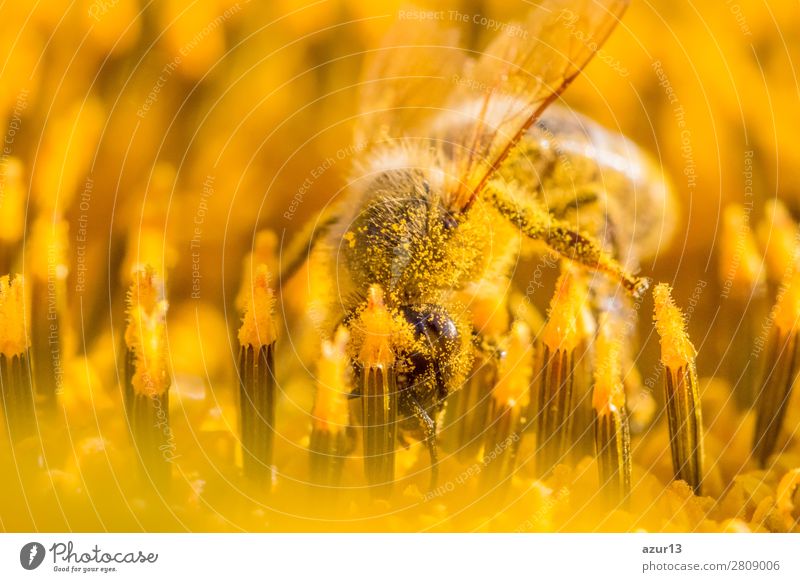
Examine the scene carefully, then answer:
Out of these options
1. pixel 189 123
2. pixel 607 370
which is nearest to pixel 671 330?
pixel 607 370

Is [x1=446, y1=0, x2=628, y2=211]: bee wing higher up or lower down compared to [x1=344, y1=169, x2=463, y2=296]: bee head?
higher up

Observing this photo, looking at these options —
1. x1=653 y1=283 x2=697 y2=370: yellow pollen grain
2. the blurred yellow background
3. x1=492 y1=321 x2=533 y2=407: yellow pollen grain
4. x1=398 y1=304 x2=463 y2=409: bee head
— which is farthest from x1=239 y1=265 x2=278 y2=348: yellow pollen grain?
x1=653 y1=283 x2=697 y2=370: yellow pollen grain

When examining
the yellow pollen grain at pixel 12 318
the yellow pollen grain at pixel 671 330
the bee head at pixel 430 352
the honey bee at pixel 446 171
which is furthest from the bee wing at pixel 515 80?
the yellow pollen grain at pixel 12 318

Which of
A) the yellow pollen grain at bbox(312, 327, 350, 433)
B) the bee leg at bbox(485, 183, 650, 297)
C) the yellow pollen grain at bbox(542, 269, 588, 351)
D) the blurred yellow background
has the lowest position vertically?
the yellow pollen grain at bbox(312, 327, 350, 433)

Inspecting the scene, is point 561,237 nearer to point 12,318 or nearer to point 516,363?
point 516,363

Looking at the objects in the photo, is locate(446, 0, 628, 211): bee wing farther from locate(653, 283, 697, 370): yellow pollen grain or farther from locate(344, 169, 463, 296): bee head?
locate(653, 283, 697, 370): yellow pollen grain
